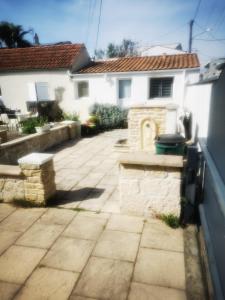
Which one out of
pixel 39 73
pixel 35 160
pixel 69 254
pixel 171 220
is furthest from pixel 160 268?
pixel 39 73

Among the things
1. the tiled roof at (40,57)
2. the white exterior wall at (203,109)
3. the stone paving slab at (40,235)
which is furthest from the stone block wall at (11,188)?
the tiled roof at (40,57)

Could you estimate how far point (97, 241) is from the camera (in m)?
3.14

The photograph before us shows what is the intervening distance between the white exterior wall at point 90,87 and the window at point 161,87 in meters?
0.39

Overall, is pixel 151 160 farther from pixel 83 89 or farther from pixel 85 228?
pixel 83 89

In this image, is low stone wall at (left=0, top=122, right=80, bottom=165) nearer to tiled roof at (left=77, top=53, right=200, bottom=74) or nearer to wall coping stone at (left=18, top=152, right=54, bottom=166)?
wall coping stone at (left=18, top=152, right=54, bottom=166)

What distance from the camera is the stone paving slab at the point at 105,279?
7.66 feet

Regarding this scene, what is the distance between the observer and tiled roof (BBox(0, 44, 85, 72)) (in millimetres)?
15070

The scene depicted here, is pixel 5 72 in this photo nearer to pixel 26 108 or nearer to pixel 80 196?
pixel 26 108

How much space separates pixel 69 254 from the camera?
2.90 m

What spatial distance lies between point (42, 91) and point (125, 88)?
5865 mm

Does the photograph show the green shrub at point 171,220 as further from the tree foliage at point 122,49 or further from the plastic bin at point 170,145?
the tree foliage at point 122,49

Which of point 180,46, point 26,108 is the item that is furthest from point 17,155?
point 180,46

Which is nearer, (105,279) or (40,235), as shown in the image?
(105,279)

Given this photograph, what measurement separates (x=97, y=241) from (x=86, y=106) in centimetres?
1263
